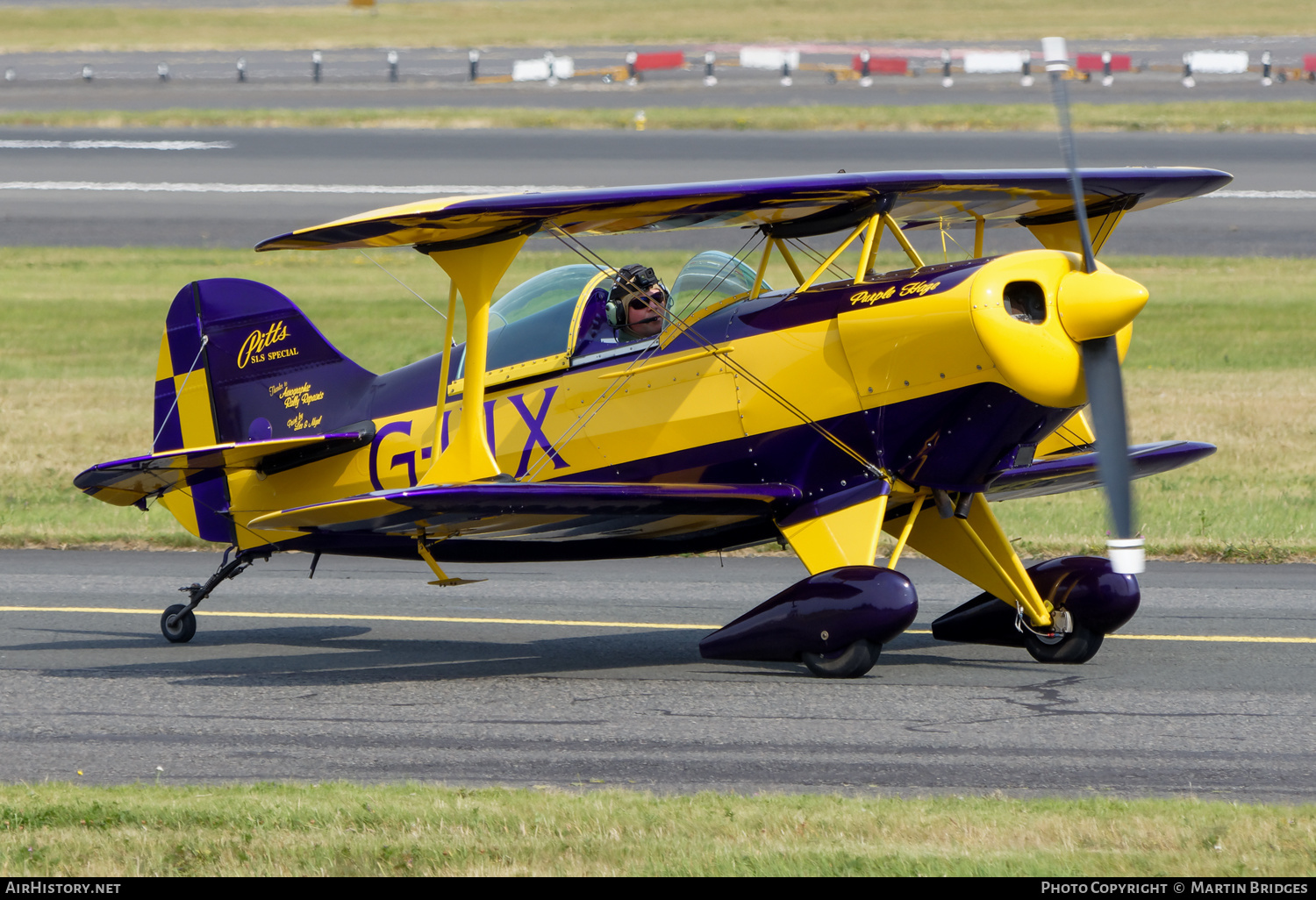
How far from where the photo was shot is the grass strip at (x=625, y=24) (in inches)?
2260

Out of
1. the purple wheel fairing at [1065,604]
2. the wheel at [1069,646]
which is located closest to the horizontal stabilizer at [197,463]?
the purple wheel fairing at [1065,604]

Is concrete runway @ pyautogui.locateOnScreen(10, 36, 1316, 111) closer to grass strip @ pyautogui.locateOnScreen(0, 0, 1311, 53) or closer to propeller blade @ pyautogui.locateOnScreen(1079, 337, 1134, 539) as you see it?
grass strip @ pyautogui.locateOnScreen(0, 0, 1311, 53)

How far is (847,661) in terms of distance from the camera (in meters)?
8.44

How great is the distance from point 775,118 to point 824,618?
29.5 metres

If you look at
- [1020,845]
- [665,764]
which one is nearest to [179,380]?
[665,764]

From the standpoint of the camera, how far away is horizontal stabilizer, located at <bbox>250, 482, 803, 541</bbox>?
8016 millimetres

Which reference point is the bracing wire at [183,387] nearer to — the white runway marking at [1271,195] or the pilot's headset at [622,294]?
the pilot's headset at [622,294]

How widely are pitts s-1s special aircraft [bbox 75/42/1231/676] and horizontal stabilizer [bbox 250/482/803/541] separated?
0.07 feet

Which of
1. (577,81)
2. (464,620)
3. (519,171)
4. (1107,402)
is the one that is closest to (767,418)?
(1107,402)

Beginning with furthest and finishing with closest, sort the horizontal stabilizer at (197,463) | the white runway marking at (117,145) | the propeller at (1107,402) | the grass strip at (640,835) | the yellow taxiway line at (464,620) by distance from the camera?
1. the white runway marking at (117,145)
2. the yellow taxiway line at (464,620)
3. the horizontal stabilizer at (197,463)
4. the propeller at (1107,402)
5. the grass strip at (640,835)

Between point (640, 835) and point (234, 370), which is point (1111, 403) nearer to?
point (640, 835)

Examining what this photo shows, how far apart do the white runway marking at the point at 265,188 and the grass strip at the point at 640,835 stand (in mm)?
22799

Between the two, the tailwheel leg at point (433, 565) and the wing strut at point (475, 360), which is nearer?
the wing strut at point (475, 360)

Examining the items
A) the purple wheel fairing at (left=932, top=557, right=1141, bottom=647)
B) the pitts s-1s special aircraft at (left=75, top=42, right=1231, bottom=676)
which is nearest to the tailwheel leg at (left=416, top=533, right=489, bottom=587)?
the pitts s-1s special aircraft at (left=75, top=42, right=1231, bottom=676)
